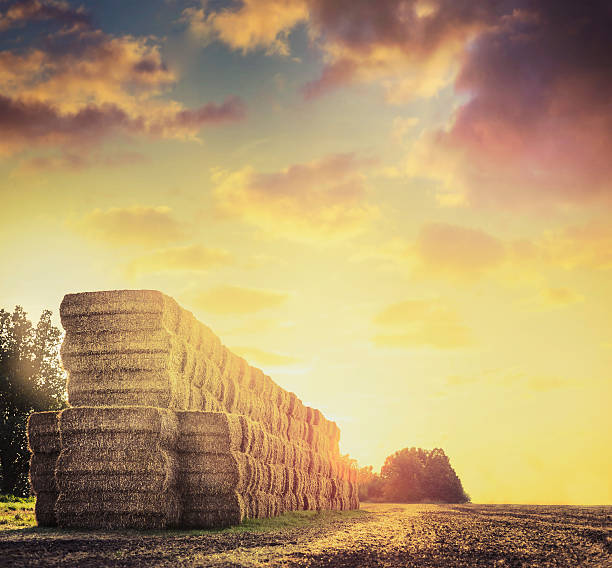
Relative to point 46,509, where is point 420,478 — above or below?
below

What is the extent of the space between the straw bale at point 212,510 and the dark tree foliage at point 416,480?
4795 centimetres

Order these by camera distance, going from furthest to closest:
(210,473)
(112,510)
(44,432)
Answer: (44,432), (210,473), (112,510)

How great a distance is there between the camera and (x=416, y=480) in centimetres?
5822

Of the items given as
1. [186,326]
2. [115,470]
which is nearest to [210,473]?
[115,470]

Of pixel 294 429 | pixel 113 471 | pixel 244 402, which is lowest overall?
pixel 113 471

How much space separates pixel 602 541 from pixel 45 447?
37.0 feet

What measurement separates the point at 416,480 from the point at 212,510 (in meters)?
49.4

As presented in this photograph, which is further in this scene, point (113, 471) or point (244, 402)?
point (244, 402)

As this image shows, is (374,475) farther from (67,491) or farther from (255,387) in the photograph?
(67,491)

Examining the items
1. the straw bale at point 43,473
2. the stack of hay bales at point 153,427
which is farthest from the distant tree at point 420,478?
the straw bale at point 43,473

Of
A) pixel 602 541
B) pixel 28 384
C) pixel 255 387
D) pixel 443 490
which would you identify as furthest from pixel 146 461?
pixel 443 490

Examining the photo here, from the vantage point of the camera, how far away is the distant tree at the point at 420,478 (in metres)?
57.2

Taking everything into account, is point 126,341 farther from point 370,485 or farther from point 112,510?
point 370,485

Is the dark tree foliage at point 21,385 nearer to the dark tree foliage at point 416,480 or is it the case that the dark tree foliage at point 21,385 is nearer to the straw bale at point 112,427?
the straw bale at point 112,427
